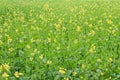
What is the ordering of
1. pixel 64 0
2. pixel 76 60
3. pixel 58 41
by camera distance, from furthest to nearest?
pixel 64 0 → pixel 58 41 → pixel 76 60

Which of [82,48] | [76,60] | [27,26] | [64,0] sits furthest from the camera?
[64,0]

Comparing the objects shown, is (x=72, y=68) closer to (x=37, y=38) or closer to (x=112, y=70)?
(x=112, y=70)

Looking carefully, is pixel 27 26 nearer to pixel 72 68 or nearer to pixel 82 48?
pixel 82 48

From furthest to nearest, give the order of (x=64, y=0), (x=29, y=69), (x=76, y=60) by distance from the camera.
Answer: (x=64, y=0), (x=76, y=60), (x=29, y=69)

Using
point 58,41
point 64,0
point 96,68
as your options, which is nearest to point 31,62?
point 96,68

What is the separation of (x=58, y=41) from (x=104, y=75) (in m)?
2.01

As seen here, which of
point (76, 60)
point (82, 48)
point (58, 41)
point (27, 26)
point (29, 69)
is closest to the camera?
point (29, 69)

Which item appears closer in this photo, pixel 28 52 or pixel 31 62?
pixel 31 62

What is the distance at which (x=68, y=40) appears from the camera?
7578mm

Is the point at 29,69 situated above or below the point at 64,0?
below

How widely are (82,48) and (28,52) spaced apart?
1220 mm

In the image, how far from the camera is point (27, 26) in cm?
900

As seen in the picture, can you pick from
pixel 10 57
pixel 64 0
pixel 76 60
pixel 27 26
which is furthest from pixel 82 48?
pixel 64 0

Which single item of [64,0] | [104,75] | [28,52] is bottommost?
[104,75]
